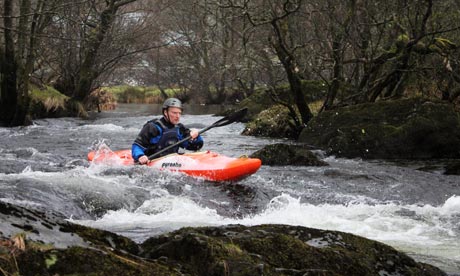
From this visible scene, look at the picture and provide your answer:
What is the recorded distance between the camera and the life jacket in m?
8.82

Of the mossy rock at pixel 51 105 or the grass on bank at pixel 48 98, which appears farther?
the grass on bank at pixel 48 98

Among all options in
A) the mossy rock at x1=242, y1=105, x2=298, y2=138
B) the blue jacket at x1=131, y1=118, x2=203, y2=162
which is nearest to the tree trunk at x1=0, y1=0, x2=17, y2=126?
the mossy rock at x1=242, y1=105, x2=298, y2=138

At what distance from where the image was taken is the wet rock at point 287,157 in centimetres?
1003

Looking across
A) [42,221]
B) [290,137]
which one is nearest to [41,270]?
[42,221]

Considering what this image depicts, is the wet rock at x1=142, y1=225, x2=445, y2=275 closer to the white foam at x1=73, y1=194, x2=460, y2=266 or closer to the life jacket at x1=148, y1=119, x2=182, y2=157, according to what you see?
the white foam at x1=73, y1=194, x2=460, y2=266

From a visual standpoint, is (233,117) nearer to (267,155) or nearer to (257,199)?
(267,155)

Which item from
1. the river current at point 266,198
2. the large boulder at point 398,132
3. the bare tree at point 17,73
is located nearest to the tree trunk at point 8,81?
the bare tree at point 17,73

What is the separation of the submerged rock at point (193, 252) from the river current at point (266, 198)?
45.6 inches

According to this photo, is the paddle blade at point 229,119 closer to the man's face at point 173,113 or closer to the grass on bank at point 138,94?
the man's face at point 173,113

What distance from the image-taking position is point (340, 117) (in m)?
12.5

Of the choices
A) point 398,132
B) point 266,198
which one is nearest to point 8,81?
point 398,132

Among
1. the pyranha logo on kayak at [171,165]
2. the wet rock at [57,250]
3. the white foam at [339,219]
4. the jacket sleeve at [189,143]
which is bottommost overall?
the white foam at [339,219]

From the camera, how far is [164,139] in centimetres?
880

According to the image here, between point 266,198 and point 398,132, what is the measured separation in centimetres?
508
